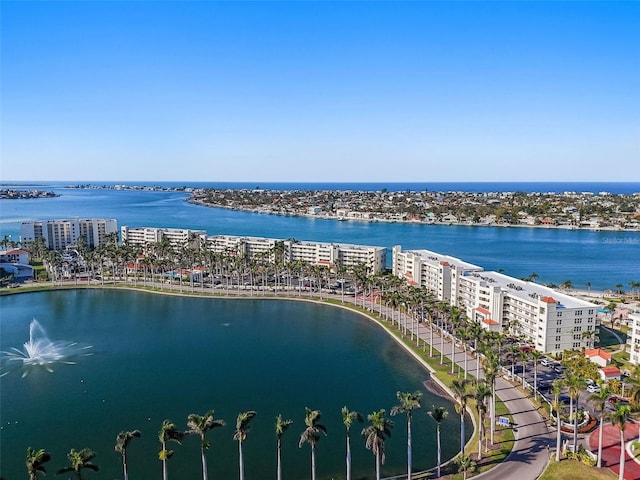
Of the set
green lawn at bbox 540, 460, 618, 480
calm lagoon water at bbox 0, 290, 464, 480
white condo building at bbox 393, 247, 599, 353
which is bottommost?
calm lagoon water at bbox 0, 290, 464, 480

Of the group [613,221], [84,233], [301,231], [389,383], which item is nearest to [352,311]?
[389,383]

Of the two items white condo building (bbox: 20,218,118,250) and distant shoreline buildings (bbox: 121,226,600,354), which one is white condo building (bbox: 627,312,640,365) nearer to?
distant shoreline buildings (bbox: 121,226,600,354)

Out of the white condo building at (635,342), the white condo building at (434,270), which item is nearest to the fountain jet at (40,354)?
the white condo building at (434,270)

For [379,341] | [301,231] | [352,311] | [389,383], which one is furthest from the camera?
[301,231]

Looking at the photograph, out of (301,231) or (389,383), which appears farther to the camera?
(301,231)

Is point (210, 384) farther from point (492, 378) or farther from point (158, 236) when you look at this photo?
point (158, 236)

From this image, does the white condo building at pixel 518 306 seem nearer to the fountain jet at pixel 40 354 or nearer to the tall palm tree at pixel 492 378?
the tall palm tree at pixel 492 378

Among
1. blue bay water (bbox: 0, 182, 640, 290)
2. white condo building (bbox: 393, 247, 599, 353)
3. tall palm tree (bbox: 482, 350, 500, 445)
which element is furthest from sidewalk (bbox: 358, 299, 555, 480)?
blue bay water (bbox: 0, 182, 640, 290)

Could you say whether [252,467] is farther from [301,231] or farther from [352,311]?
[301,231]
